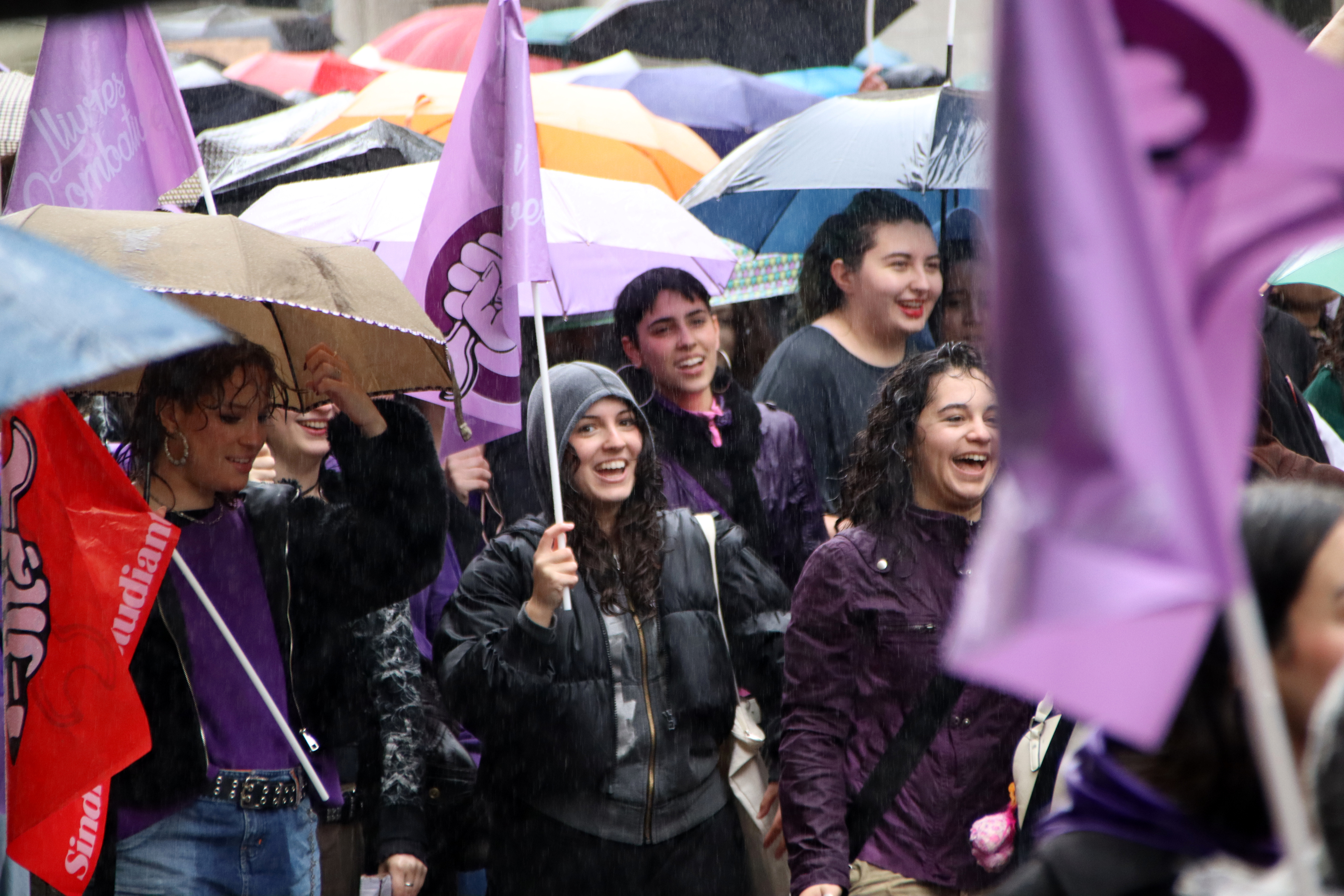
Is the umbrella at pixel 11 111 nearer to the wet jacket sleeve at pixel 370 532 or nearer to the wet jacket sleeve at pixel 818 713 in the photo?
the wet jacket sleeve at pixel 370 532

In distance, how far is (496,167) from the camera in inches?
178

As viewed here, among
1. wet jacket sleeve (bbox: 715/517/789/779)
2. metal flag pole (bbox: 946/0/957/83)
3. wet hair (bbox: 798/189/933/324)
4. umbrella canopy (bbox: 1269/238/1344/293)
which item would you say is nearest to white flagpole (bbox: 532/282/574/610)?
wet jacket sleeve (bbox: 715/517/789/779)

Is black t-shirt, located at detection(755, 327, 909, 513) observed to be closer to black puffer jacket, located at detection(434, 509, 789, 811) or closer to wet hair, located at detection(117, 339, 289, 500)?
black puffer jacket, located at detection(434, 509, 789, 811)

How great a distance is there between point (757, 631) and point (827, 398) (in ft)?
4.90

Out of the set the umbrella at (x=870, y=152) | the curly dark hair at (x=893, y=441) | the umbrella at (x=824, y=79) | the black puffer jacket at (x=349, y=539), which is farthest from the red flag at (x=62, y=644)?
the umbrella at (x=824, y=79)

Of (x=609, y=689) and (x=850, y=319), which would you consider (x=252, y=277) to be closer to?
(x=609, y=689)

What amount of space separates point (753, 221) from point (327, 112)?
2.67 metres

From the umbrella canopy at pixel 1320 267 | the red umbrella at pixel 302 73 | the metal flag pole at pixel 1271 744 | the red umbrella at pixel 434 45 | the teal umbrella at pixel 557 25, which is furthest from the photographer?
the teal umbrella at pixel 557 25

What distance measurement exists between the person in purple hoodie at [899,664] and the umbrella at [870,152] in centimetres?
185

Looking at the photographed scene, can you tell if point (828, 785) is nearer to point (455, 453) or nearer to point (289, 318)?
point (289, 318)

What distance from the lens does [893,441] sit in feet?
13.7

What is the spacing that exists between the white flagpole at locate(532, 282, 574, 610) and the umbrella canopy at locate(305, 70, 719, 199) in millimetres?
3136

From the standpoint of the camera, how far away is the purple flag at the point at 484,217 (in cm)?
445

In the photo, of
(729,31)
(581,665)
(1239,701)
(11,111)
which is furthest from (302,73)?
(1239,701)
